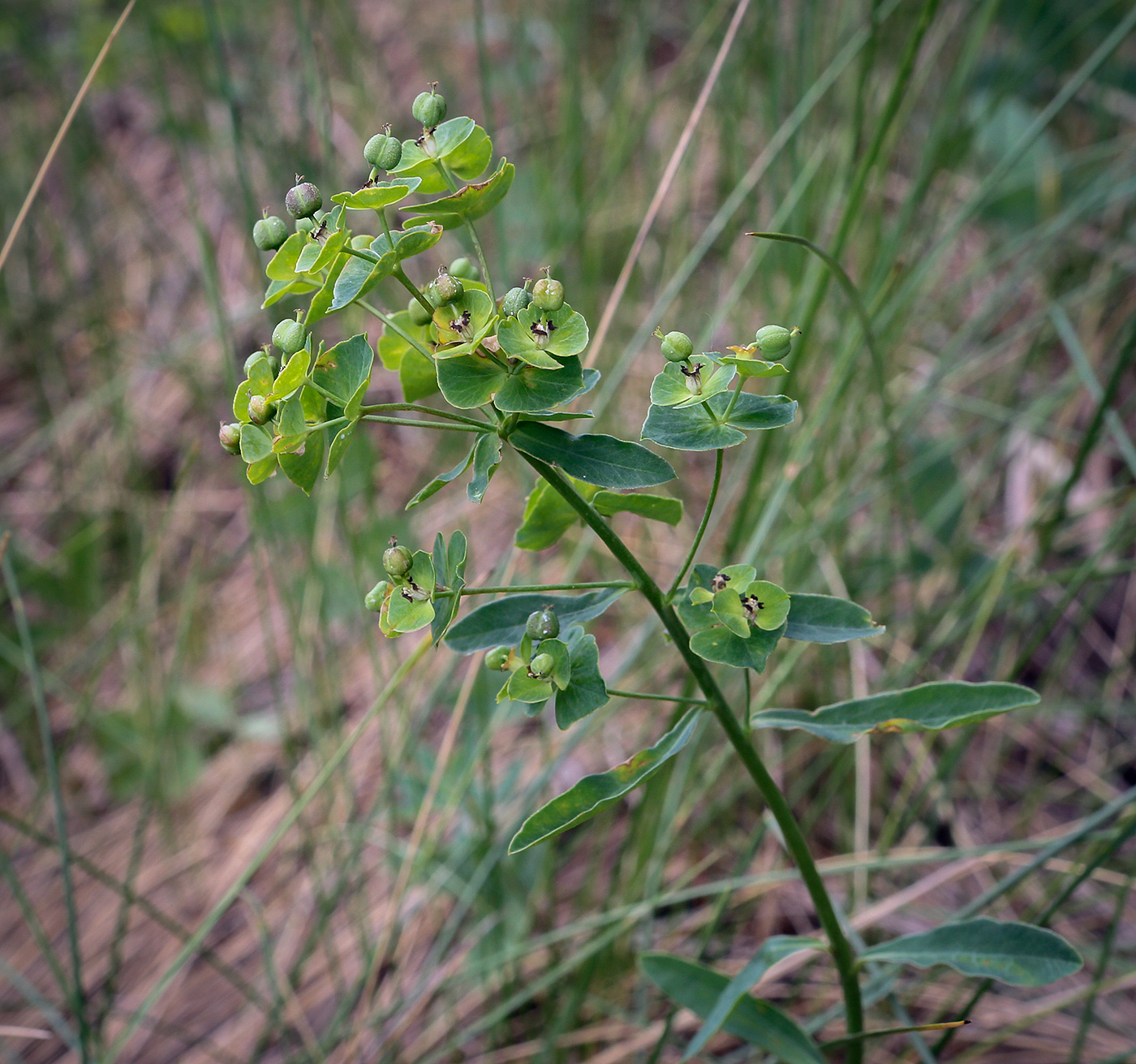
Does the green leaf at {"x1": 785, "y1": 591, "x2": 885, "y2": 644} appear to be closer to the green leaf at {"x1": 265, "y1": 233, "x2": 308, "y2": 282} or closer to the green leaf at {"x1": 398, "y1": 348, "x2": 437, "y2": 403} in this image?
the green leaf at {"x1": 398, "y1": 348, "x2": 437, "y2": 403}

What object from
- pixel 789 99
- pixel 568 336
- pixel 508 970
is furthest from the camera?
pixel 789 99

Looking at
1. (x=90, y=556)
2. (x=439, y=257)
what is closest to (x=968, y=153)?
(x=439, y=257)

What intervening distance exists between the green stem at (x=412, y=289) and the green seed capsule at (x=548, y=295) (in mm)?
82

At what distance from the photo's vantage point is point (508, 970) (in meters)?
1.36

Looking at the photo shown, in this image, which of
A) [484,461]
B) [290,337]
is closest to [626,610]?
[484,461]

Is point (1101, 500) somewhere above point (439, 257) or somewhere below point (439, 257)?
below

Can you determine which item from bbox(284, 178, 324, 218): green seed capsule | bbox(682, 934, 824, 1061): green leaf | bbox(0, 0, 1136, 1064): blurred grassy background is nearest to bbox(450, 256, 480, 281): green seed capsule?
bbox(284, 178, 324, 218): green seed capsule

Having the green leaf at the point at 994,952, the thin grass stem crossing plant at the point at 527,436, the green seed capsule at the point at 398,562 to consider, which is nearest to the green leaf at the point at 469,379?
the thin grass stem crossing plant at the point at 527,436

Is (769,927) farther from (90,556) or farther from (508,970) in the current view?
(90,556)

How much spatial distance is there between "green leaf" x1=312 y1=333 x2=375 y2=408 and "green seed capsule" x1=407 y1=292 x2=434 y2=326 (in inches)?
1.7

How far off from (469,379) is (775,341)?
0.21 metres

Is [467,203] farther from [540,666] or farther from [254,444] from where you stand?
[540,666]

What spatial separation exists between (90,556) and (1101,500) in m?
2.16

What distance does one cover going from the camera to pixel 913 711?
749mm
